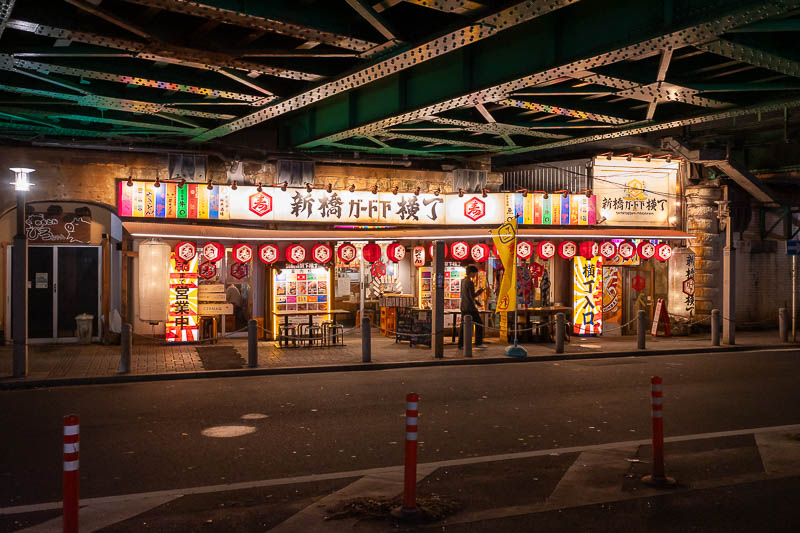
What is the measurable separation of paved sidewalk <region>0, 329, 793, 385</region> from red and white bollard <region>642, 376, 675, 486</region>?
9.29 meters

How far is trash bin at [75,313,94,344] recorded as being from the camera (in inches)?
769

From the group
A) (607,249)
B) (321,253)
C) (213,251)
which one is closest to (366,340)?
(321,253)

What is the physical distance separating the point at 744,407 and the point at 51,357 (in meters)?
15.2

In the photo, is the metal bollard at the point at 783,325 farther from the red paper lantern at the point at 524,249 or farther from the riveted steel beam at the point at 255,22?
the riveted steel beam at the point at 255,22

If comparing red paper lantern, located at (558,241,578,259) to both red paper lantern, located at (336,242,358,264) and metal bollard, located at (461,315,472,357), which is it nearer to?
metal bollard, located at (461,315,472,357)

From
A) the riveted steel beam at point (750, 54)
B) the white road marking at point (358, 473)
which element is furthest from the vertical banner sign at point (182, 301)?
the riveted steel beam at point (750, 54)

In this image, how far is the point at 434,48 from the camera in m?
10.7

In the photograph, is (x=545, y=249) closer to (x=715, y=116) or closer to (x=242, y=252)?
(x=715, y=116)

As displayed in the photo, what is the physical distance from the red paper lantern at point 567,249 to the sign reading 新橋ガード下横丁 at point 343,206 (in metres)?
1.50

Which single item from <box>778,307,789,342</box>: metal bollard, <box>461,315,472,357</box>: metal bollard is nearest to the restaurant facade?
<box>461,315,472,357</box>: metal bollard

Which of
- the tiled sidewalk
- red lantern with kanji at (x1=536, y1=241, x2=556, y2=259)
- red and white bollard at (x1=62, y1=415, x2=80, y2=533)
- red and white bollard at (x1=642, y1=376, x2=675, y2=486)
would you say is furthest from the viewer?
red lantern with kanji at (x1=536, y1=241, x2=556, y2=259)

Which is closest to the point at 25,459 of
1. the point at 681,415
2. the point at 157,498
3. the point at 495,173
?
the point at 157,498

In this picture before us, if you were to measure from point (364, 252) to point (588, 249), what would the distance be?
7261mm

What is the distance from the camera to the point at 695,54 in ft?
39.5
